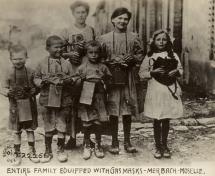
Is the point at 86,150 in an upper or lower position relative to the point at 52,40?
lower

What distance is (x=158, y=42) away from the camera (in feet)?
11.5

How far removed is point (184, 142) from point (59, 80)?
921mm

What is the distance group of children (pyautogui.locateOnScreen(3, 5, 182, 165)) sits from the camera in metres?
3.50

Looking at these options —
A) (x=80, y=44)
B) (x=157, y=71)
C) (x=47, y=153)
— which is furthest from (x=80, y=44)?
(x=47, y=153)

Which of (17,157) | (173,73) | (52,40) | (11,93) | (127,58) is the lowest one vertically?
(17,157)

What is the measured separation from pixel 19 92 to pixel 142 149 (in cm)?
89

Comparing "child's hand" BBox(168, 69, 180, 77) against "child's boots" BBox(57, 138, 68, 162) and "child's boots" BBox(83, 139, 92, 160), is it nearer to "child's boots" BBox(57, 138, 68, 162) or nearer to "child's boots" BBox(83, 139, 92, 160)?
"child's boots" BBox(83, 139, 92, 160)

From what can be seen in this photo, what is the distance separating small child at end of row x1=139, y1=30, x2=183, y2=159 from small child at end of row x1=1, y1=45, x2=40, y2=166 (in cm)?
72

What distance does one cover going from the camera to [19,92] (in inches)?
138

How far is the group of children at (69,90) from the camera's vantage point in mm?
3498

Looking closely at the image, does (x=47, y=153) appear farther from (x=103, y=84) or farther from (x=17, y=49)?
(x=17, y=49)

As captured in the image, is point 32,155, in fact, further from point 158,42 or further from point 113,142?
point 158,42

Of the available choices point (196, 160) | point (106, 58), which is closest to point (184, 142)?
point (196, 160)

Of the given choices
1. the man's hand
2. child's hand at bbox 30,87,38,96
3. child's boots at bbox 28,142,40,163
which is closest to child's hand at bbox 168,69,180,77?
the man's hand
